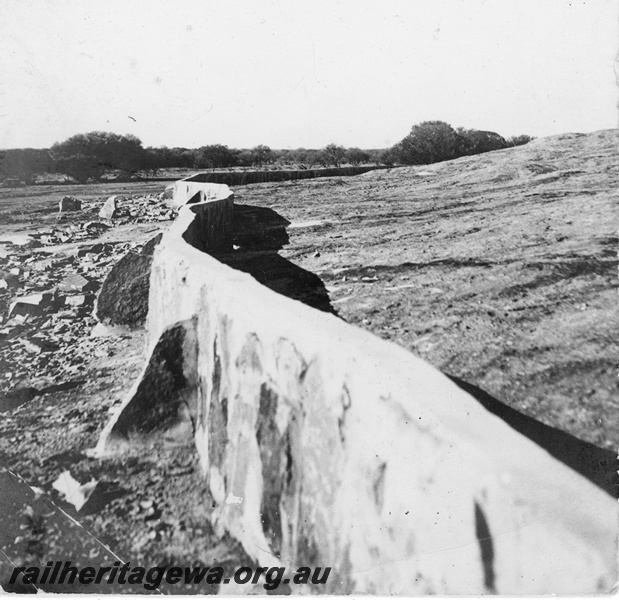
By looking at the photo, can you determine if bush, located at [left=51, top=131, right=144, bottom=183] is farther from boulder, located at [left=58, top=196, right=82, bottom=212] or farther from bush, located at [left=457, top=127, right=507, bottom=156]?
bush, located at [left=457, top=127, right=507, bottom=156]

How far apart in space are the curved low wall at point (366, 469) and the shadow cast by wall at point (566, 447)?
67cm

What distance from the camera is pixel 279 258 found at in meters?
7.81

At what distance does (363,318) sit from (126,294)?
131 inches

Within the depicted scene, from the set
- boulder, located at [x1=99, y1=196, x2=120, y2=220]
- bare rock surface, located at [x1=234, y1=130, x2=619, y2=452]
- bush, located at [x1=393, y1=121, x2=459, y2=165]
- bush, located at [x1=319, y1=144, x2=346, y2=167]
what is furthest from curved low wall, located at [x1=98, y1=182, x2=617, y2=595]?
bush, located at [x1=319, y1=144, x2=346, y2=167]

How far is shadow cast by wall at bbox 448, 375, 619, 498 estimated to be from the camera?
241cm

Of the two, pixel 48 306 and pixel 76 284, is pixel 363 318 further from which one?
pixel 76 284

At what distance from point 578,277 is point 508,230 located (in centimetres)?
256

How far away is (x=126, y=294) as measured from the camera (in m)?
6.15

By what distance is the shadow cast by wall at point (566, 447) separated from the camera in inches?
94.9

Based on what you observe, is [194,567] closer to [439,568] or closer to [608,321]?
[439,568]

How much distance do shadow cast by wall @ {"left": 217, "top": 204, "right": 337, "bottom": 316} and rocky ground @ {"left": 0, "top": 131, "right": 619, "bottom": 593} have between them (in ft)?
0.15

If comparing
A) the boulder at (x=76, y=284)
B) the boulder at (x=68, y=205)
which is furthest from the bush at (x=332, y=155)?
the boulder at (x=76, y=284)

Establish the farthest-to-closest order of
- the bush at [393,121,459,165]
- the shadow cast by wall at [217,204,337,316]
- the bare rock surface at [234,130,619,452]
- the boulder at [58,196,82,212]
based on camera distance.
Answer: the bush at [393,121,459,165] < the boulder at [58,196,82,212] < the shadow cast by wall at [217,204,337,316] < the bare rock surface at [234,130,619,452]

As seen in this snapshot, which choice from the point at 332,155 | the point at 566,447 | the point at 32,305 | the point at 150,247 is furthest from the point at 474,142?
the point at 566,447
